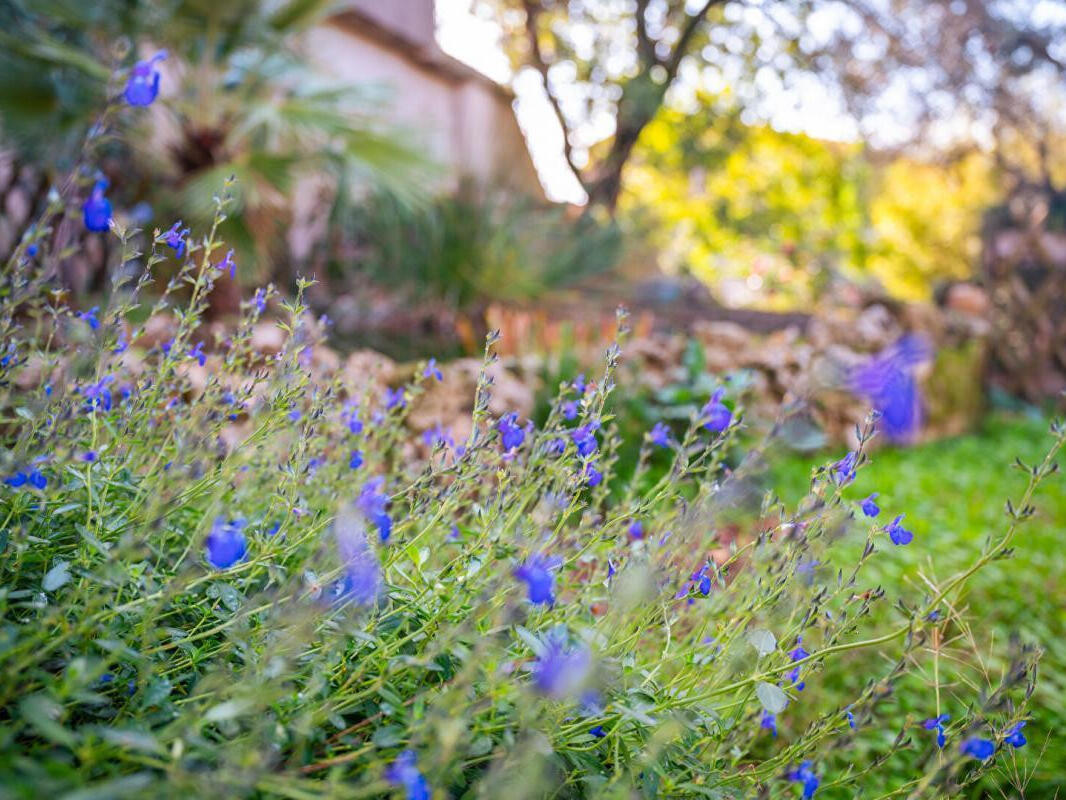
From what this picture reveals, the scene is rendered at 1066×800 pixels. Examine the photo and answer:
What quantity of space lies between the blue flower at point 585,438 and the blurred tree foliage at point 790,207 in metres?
9.64

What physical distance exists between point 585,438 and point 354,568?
366 mm

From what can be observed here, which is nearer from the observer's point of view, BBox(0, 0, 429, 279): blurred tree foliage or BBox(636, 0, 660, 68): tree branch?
BBox(0, 0, 429, 279): blurred tree foliage

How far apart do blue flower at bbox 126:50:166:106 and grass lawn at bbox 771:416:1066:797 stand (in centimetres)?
110

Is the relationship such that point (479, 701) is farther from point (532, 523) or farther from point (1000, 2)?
point (1000, 2)

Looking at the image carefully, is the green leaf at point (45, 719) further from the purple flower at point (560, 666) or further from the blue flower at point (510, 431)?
the blue flower at point (510, 431)

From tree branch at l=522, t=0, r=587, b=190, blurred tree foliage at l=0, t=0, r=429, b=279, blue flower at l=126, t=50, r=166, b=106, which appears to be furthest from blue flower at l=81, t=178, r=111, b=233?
tree branch at l=522, t=0, r=587, b=190

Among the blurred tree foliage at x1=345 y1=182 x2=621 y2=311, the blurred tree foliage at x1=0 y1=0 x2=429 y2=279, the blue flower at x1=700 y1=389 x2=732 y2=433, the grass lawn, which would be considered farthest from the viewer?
the blurred tree foliage at x1=345 y1=182 x2=621 y2=311

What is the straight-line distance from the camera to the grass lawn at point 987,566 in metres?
2.13

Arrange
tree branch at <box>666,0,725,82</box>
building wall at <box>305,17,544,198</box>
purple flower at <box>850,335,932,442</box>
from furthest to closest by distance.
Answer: tree branch at <box>666,0,725,82</box> < building wall at <box>305,17,544,198</box> < purple flower at <box>850,335,932,442</box>

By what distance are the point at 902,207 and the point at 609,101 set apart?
8972 millimetres

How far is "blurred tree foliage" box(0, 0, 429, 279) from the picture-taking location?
13.1ft

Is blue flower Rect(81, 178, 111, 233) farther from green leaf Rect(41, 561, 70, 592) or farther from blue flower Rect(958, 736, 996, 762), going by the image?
blue flower Rect(958, 736, 996, 762)

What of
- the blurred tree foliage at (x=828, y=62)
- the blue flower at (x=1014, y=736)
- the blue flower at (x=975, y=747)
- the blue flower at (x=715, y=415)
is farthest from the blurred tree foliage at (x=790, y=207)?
the blue flower at (x=975, y=747)

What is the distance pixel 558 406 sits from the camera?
1320mm
